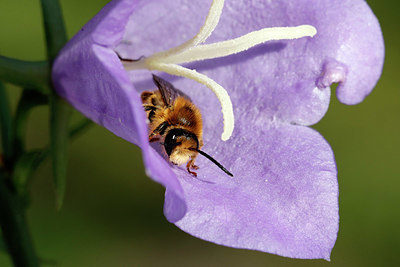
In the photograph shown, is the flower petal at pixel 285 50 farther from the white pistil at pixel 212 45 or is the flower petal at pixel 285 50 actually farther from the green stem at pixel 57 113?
the green stem at pixel 57 113

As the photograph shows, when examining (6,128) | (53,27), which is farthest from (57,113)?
(6,128)

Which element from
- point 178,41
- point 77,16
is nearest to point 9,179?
point 178,41

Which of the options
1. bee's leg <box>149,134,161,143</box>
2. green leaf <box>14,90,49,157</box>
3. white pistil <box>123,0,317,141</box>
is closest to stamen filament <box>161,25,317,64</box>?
white pistil <box>123,0,317,141</box>

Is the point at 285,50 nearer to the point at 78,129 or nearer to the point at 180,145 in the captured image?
the point at 180,145

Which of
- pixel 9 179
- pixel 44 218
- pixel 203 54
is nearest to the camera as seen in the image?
pixel 203 54

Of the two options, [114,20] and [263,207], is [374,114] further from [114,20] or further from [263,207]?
[114,20]
